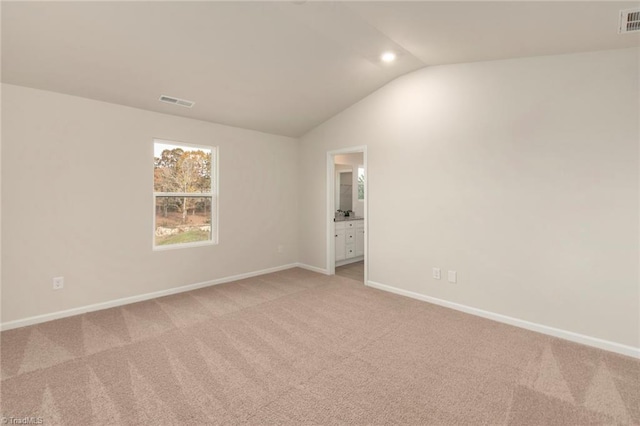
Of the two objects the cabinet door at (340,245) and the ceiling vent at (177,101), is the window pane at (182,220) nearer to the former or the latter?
the ceiling vent at (177,101)

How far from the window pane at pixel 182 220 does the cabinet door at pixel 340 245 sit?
7.58ft

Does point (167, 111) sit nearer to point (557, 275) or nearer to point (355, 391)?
point (355, 391)

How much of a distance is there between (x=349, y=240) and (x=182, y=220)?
3105 mm

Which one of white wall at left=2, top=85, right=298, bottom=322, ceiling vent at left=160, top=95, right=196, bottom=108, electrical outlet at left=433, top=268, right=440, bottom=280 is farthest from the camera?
electrical outlet at left=433, top=268, right=440, bottom=280

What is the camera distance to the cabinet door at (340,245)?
221 inches

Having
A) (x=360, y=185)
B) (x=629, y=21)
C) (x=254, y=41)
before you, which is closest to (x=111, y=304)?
(x=254, y=41)

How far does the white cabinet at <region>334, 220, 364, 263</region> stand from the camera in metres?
5.64

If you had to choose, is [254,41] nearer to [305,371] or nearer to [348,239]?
[305,371]

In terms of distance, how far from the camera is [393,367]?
2322 mm

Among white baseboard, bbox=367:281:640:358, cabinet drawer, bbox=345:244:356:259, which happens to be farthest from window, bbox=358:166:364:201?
white baseboard, bbox=367:281:640:358

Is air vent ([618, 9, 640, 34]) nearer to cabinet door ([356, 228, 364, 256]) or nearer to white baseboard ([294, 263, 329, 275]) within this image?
white baseboard ([294, 263, 329, 275])

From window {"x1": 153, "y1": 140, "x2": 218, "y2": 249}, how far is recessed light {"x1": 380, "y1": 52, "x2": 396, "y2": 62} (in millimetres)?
2732

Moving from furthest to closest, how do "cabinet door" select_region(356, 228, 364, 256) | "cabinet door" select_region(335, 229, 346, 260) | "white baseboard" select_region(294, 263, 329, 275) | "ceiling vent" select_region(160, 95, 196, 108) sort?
1. "cabinet door" select_region(356, 228, 364, 256)
2. "cabinet door" select_region(335, 229, 346, 260)
3. "white baseboard" select_region(294, 263, 329, 275)
4. "ceiling vent" select_region(160, 95, 196, 108)

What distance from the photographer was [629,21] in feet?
6.98
